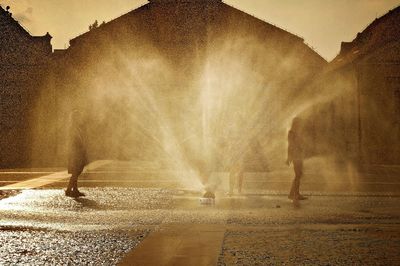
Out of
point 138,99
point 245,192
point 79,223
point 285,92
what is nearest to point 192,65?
point 138,99

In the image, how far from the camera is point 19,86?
30719 mm

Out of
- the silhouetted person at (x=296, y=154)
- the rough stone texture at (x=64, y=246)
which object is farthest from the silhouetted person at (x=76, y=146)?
the silhouetted person at (x=296, y=154)

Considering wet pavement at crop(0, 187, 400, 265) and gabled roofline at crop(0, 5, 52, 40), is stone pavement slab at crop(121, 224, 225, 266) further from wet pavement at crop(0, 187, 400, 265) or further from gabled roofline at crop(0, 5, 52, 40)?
gabled roofline at crop(0, 5, 52, 40)

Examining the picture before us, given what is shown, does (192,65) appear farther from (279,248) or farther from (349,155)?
(279,248)

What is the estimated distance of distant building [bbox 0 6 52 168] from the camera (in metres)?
30.5

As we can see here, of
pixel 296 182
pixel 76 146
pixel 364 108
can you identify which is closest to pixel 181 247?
pixel 296 182

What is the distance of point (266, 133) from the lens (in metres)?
28.8

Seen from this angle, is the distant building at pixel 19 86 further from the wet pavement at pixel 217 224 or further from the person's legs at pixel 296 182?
the person's legs at pixel 296 182

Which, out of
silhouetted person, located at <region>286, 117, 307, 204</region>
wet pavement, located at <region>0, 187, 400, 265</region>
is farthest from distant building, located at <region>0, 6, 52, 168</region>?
silhouetted person, located at <region>286, 117, 307, 204</region>

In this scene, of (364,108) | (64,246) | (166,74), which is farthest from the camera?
(166,74)

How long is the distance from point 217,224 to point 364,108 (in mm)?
21325

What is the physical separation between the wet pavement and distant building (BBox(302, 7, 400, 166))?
16.3 metres

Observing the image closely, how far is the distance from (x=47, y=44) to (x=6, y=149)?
21.9ft

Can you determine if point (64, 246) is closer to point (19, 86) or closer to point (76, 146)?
point (76, 146)
